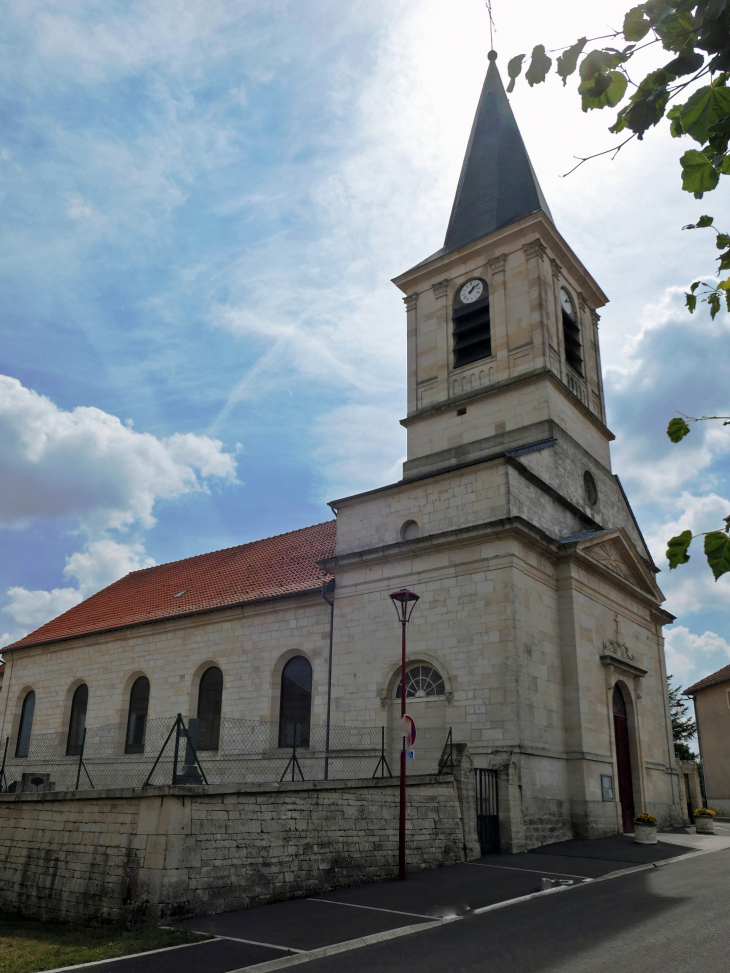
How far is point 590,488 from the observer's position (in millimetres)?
23672

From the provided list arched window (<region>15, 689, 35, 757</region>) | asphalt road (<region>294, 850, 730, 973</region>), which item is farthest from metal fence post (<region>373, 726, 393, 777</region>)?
arched window (<region>15, 689, 35, 757</region>)

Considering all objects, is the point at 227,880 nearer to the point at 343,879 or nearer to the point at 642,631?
the point at 343,879

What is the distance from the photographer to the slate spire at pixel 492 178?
26.2m

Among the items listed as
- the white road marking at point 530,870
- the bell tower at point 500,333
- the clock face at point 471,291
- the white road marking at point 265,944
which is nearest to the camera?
the white road marking at point 265,944

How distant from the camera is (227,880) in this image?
10070 millimetres

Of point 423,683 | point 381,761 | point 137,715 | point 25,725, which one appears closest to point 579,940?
point 381,761

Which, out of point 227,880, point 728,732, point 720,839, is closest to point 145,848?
point 227,880

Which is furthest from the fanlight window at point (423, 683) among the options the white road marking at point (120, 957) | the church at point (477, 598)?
the white road marking at point (120, 957)

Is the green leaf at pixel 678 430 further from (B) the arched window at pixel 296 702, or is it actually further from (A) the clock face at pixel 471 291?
(A) the clock face at pixel 471 291

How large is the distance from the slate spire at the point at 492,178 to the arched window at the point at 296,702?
14284mm

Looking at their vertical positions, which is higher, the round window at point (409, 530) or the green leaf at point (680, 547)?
the round window at point (409, 530)

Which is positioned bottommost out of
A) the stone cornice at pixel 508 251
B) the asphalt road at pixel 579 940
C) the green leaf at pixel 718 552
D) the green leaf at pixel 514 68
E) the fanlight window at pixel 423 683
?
the asphalt road at pixel 579 940

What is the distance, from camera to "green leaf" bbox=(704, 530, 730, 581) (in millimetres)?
3523

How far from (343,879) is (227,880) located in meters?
2.28
